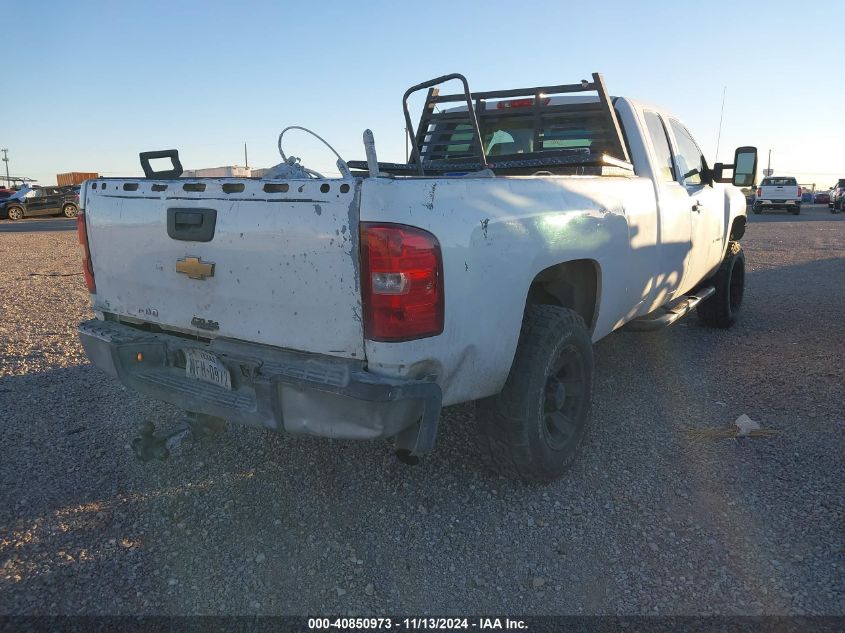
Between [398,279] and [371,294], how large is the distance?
0.11 meters

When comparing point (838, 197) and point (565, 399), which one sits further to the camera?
point (838, 197)

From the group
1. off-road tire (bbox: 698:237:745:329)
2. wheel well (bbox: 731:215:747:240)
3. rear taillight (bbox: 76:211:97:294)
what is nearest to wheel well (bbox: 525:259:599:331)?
rear taillight (bbox: 76:211:97:294)

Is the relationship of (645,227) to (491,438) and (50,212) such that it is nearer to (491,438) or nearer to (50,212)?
(491,438)

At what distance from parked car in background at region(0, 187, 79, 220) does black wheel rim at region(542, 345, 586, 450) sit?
27064 mm

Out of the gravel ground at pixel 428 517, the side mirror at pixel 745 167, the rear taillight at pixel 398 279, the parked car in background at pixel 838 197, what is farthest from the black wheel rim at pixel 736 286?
the parked car in background at pixel 838 197

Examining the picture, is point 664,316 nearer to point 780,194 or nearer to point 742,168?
point 742,168

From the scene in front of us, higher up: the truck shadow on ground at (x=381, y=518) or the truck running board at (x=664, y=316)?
the truck running board at (x=664, y=316)

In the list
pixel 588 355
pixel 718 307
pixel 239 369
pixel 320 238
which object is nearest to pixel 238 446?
pixel 239 369

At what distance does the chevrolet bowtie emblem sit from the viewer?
262 centimetres

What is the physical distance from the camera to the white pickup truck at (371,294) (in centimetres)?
228

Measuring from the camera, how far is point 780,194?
30.5m

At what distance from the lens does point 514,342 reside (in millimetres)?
2760

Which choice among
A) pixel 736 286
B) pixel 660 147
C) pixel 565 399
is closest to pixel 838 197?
pixel 736 286

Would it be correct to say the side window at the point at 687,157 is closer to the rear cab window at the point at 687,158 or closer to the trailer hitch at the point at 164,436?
the rear cab window at the point at 687,158
